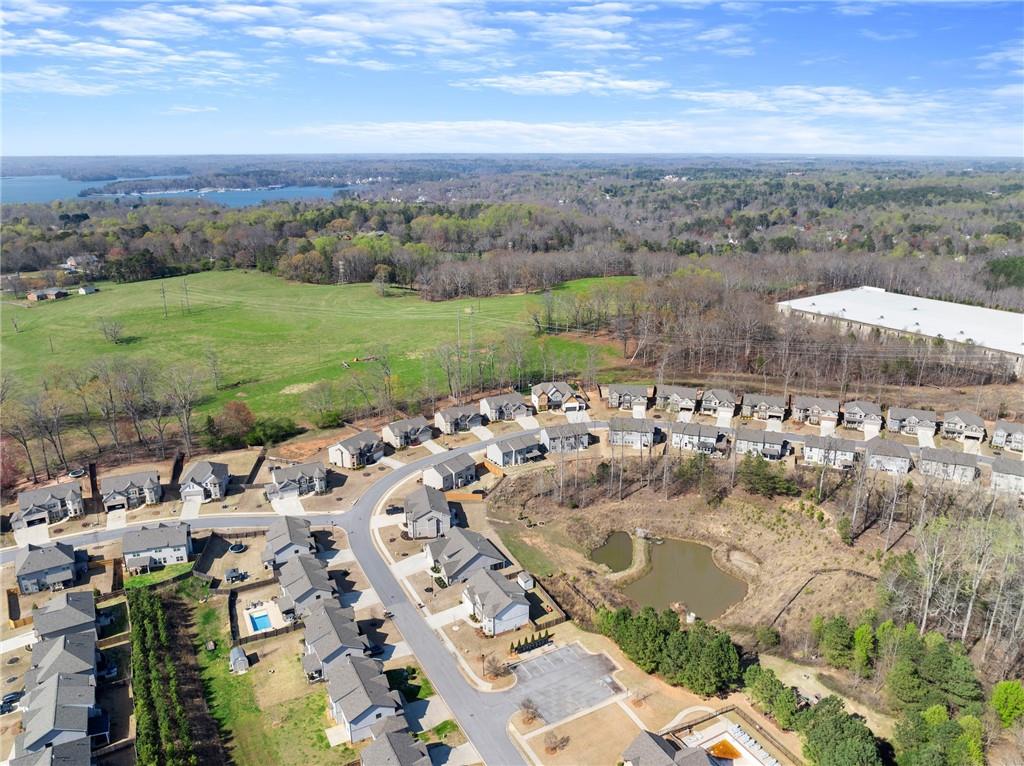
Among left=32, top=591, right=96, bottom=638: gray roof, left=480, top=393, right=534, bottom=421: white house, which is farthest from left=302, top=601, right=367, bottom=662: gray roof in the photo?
left=480, top=393, right=534, bottom=421: white house

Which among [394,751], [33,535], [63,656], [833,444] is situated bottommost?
[33,535]

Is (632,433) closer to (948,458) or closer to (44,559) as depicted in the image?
(948,458)

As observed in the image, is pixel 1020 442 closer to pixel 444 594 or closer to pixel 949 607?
pixel 949 607

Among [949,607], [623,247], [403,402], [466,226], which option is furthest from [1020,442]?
[466,226]

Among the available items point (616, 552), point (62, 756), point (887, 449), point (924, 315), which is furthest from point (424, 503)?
point (924, 315)

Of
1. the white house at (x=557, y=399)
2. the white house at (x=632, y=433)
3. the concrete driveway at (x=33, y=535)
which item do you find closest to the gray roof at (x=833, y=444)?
the white house at (x=632, y=433)

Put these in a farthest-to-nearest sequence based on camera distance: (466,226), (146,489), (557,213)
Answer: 1. (557,213)
2. (466,226)
3. (146,489)

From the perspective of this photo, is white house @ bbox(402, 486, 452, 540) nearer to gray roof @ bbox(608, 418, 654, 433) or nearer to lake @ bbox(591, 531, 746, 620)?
lake @ bbox(591, 531, 746, 620)
